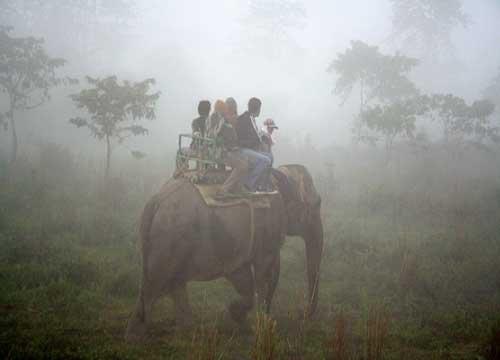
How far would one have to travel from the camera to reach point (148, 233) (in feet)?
17.2

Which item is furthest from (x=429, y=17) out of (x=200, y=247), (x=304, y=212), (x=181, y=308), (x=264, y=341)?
(x=264, y=341)

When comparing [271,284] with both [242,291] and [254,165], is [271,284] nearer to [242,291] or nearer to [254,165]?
[242,291]

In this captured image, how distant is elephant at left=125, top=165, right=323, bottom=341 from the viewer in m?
5.12

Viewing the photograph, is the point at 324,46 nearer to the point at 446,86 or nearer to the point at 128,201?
the point at 446,86

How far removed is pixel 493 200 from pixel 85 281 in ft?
50.2

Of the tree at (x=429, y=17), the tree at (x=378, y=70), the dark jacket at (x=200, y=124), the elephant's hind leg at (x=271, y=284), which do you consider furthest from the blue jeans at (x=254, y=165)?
the tree at (x=429, y=17)

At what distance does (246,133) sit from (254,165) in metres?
0.51

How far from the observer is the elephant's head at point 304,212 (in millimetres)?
6773

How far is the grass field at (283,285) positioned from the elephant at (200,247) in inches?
19.7

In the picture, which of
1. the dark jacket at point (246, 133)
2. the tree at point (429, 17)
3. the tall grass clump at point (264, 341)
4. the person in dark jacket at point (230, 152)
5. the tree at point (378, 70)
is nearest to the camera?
the tall grass clump at point (264, 341)

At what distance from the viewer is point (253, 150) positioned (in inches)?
246

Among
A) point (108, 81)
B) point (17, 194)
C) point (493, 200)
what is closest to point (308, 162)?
point (493, 200)

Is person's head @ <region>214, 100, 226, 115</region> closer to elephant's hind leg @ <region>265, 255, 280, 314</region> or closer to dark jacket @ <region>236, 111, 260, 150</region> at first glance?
dark jacket @ <region>236, 111, 260, 150</region>

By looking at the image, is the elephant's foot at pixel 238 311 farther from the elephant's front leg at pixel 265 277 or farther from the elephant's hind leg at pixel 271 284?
the elephant's hind leg at pixel 271 284
